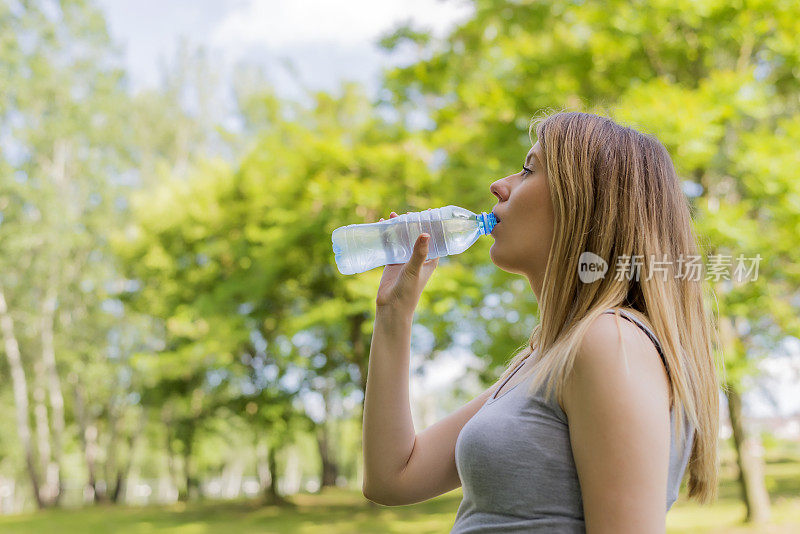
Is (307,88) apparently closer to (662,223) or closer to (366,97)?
(366,97)

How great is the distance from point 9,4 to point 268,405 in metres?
9.01

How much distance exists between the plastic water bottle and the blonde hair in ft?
1.13

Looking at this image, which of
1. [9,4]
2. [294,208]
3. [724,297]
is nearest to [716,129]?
[724,297]

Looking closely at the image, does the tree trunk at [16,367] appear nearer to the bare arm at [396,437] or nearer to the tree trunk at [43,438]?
the tree trunk at [43,438]

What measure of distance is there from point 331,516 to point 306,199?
17.0ft

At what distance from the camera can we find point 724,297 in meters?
5.38

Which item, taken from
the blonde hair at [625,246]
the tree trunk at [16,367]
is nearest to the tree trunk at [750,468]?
the blonde hair at [625,246]

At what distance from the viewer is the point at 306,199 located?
8867mm

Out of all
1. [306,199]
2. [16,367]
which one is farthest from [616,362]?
[16,367]

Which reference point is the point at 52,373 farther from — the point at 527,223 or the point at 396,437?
the point at 527,223

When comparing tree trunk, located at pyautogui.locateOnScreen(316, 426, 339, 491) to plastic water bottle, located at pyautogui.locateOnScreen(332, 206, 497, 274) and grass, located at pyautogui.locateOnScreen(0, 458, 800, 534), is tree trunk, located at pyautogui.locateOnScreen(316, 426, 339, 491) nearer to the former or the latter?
grass, located at pyautogui.locateOnScreen(0, 458, 800, 534)

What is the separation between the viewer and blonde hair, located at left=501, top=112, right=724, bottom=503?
81 cm

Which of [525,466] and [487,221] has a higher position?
[487,221]

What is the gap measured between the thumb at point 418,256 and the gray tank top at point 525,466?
275 millimetres
